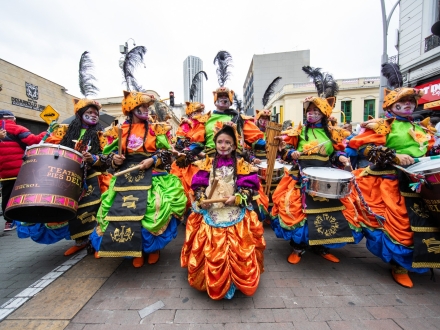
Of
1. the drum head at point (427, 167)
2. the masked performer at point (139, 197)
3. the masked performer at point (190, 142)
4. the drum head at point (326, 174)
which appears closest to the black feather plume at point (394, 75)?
the drum head at point (427, 167)

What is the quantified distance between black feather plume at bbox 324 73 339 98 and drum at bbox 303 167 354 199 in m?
2.17

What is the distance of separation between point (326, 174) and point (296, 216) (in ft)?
2.43

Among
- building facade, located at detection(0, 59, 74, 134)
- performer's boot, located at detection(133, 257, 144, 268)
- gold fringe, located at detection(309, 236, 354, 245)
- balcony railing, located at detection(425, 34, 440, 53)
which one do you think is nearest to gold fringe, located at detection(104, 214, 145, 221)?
performer's boot, located at detection(133, 257, 144, 268)

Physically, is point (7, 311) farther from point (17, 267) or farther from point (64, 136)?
point (64, 136)

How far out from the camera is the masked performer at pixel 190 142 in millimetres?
3775

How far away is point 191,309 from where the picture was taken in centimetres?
233

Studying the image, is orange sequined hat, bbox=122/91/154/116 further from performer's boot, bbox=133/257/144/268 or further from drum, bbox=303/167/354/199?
drum, bbox=303/167/354/199

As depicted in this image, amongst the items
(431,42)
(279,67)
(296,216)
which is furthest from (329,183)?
(279,67)

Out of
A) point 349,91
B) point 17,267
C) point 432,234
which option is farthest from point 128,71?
point 349,91

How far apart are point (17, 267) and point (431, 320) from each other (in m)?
5.18

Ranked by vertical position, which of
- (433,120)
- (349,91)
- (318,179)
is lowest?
(318,179)

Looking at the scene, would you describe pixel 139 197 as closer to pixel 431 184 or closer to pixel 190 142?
pixel 190 142

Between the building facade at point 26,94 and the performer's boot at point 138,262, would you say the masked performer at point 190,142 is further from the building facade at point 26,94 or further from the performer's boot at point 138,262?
the building facade at point 26,94

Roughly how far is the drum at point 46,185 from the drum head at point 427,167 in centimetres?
395
